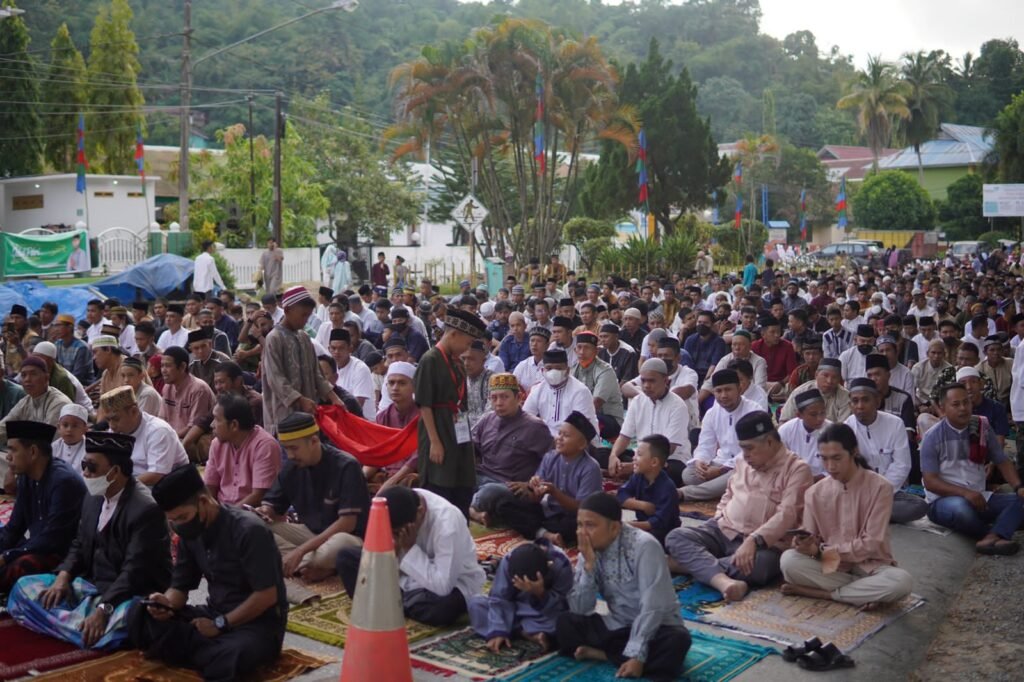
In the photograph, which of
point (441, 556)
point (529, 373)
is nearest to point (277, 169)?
point (529, 373)

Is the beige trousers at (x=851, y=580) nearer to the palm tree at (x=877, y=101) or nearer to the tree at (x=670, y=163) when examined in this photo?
the tree at (x=670, y=163)

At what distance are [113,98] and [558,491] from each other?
130 feet

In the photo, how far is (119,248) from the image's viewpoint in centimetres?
3222

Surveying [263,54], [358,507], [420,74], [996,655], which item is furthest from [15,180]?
[996,655]

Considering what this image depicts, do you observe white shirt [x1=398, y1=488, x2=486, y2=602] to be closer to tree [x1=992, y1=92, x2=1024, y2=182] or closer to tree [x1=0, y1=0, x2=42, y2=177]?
tree [x1=0, y1=0, x2=42, y2=177]

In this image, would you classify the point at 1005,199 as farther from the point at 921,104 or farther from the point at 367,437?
the point at 367,437

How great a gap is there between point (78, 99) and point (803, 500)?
41.4m

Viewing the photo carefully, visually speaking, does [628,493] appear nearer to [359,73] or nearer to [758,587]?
[758,587]

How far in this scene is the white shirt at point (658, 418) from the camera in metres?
9.44

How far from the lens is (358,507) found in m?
6.91

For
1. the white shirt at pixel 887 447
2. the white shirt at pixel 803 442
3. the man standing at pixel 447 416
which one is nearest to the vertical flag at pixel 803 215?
the white shirt at pixel 887 447

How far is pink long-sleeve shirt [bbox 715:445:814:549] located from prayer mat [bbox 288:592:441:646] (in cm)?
223

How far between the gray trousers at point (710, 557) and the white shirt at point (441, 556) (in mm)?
1479

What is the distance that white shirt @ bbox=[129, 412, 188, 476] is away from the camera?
7.52 m
